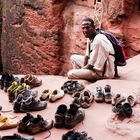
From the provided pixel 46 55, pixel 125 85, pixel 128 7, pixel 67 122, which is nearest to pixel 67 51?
pixel 46 55

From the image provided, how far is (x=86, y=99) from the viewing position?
18.0 ft

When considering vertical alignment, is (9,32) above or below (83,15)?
below

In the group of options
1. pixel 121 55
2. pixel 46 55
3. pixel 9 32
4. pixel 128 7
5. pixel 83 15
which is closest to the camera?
pixel 121 55

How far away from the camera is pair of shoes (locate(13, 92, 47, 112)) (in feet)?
17.4

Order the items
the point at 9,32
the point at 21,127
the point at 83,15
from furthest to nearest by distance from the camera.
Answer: the point at 9,32, the point at 83,15, the point at 21,127

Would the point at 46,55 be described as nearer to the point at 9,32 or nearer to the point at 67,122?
the point at 9,32

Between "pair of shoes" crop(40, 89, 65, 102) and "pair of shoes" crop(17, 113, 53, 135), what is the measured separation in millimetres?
889

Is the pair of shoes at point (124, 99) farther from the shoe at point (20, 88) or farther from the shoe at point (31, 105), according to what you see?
the shoe at point (20, 88)

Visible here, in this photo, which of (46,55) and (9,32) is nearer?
(46,55)

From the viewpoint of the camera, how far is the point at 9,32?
40.4 ft

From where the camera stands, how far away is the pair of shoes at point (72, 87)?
5.91 metres

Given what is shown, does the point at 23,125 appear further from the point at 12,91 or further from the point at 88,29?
the point at 88,29

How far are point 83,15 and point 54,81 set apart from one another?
389 centimetres

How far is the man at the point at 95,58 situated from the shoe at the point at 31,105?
4.41 feet
